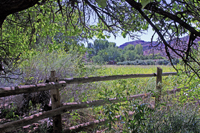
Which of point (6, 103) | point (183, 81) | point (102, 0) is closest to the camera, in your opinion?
point (102, 0)

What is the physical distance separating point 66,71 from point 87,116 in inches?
53.5

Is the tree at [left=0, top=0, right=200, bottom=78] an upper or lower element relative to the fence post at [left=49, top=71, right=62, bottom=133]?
upper

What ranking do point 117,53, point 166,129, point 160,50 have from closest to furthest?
point 166,129, point 160,50, point 117,53

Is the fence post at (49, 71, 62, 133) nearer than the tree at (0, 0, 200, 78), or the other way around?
the tree at (0, 0, 200, 78)

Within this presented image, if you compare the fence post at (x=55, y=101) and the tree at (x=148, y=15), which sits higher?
the tree at (x=148, y=15)

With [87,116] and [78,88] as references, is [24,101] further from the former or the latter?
[87,116]

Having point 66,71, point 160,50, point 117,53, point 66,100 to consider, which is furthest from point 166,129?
point 117,53

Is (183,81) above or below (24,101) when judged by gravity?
above

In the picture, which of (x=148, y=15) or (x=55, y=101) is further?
(x=148, y=15)

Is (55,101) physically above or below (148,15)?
below

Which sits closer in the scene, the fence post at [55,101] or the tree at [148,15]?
the tree at [148,15]

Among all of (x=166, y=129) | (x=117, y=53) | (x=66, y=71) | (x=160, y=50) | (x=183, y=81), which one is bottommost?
(x=166, y=129)

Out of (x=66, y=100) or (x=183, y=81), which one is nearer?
(x=66, y=100)

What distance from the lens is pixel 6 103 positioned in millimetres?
3164
